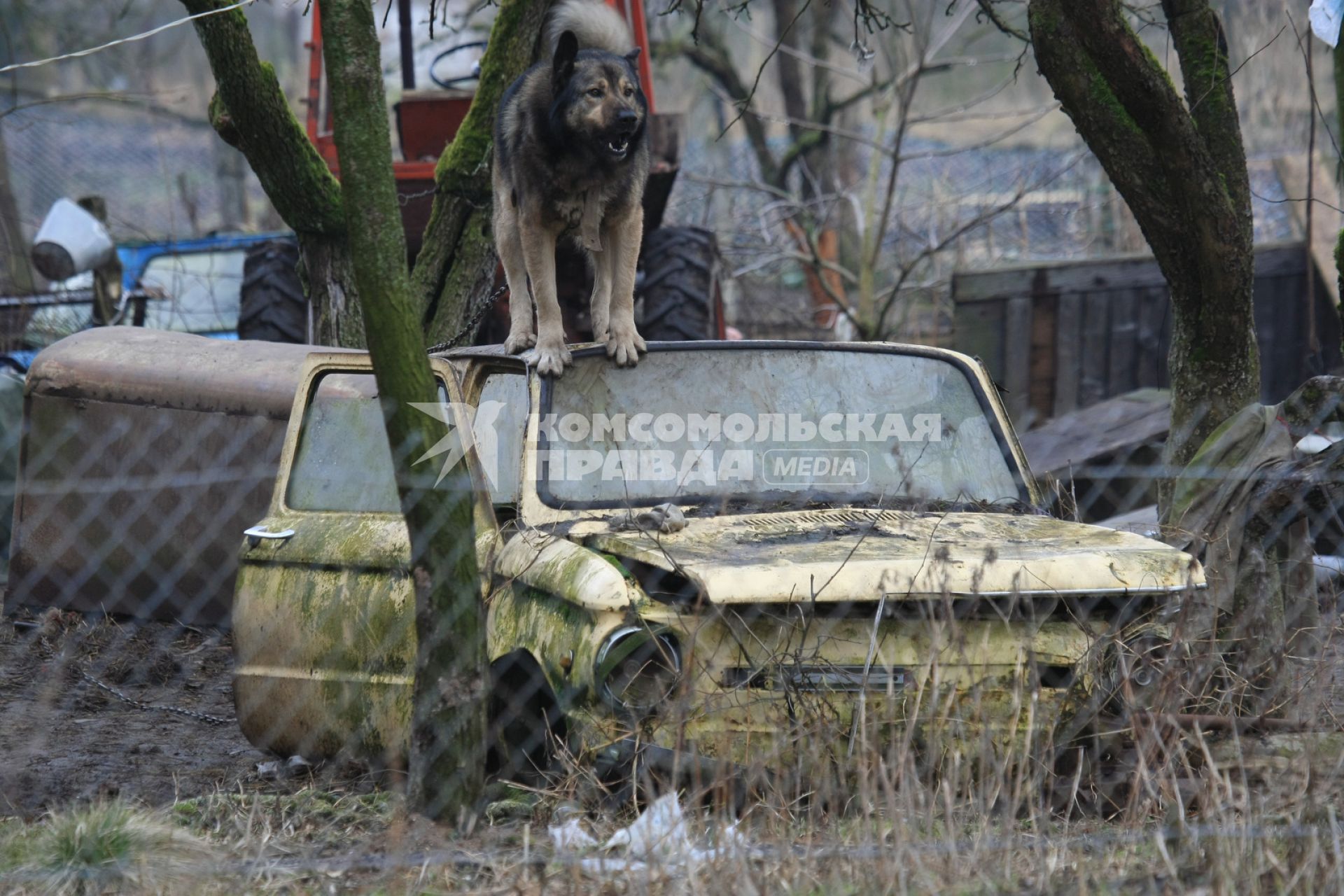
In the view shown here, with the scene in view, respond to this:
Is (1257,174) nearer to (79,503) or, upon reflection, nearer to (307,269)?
(307,269)

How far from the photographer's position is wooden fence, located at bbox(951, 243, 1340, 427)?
34.3 feet

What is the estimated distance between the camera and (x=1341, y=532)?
6.18m

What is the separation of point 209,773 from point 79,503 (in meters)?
2.64

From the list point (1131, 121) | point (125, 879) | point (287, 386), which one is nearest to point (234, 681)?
point (125, 879)

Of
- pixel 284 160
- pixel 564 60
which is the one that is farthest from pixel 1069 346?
pixel 284 160

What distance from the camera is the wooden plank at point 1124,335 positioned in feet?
34.6

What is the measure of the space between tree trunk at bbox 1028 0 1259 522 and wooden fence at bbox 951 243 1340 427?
490 centimetres

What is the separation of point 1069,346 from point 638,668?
801 centimetres

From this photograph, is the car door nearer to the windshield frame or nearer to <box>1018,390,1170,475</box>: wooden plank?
the windshield frame

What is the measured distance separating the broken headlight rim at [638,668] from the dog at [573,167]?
1.84 meters

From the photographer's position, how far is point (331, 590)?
436cm

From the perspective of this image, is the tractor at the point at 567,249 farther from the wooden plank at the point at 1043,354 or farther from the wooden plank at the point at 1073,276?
the wooden plank at the point at 1043,354

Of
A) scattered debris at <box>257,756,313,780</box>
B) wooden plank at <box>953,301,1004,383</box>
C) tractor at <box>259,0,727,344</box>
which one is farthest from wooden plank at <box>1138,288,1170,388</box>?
scattered debris at <box>257,756,313,780</box>

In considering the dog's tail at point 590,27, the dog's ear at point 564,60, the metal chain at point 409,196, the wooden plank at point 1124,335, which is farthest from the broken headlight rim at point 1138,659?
the wooden plank at point 1124,335
